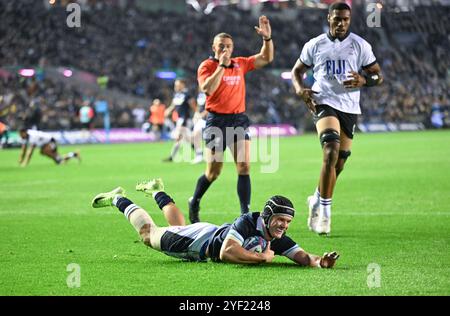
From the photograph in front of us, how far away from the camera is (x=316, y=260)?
27.6 ft

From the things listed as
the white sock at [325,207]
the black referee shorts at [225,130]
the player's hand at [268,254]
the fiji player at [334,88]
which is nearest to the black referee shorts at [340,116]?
the fiji player at [334,88]

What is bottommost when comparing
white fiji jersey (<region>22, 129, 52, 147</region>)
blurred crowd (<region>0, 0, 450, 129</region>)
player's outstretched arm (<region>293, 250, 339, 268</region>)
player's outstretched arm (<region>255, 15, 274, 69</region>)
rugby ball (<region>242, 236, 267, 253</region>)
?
player's outstretched arm (<region>293, 250, 339, 268</region>)

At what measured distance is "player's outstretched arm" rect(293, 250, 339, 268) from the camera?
822 centimetres

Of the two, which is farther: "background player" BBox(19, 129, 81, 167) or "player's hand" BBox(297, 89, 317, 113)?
"background player" BBox(19, 129, 81, 167)

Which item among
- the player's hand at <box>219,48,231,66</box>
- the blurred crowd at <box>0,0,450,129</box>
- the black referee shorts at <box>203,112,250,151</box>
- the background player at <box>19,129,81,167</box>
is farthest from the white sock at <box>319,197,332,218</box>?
the blurred crowd at <box>0,0,450,129</box>

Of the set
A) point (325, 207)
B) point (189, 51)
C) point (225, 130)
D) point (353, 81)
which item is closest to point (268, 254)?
point (325, 207)

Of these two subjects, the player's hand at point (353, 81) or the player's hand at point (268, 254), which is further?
the player's hand at point (353, 81)

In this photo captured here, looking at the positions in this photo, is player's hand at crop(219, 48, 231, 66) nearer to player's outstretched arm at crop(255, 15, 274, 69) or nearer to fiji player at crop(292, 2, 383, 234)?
player's outstretched arm at crop(255, 15, 274, 69)

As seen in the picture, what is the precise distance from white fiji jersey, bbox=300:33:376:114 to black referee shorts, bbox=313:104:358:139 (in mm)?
53

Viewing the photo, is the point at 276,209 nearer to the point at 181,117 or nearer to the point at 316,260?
the point at 316,260

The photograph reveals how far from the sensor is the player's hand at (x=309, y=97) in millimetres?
11312

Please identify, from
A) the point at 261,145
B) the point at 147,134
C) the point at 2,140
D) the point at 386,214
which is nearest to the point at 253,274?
the point at 386,214

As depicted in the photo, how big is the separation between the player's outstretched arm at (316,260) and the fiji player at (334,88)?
8.73ft

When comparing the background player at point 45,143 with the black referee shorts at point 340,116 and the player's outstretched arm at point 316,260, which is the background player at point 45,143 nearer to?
the black referee shorts at point 340,116
